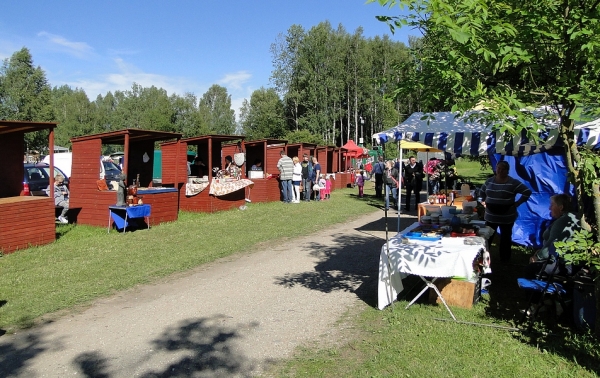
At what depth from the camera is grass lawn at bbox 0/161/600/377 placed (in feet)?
13.4

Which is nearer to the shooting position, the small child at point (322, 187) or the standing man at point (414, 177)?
the standing man at point (414, 177)

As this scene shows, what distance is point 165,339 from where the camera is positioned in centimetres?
483

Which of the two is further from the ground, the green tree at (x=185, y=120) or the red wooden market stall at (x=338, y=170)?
the green tree at (x=185, y=120)

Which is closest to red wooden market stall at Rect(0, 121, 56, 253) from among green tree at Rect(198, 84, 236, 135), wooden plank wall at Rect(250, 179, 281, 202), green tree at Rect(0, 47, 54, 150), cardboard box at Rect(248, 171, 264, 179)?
wooden plank wall at Rect(250, 179, 281, 202)

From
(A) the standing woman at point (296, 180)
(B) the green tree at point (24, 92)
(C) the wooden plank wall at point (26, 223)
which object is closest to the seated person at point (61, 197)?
(C) the wooden plank wall at point (26, 223)

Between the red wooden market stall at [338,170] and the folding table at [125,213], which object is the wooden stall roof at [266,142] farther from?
the folding table at [125,213]

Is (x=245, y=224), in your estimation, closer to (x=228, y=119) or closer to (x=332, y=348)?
(x=332, y=348)

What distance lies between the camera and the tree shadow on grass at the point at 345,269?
6.73m

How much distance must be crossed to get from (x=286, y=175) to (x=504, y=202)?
10929 millimetres

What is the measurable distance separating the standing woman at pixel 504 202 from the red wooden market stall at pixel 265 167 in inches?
437

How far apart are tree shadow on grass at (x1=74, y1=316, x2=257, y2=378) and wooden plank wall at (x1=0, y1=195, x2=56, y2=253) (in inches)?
229

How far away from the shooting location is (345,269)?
7.80m

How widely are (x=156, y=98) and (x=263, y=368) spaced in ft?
268

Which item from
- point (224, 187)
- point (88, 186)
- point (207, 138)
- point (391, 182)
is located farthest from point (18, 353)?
point (391, 182)
